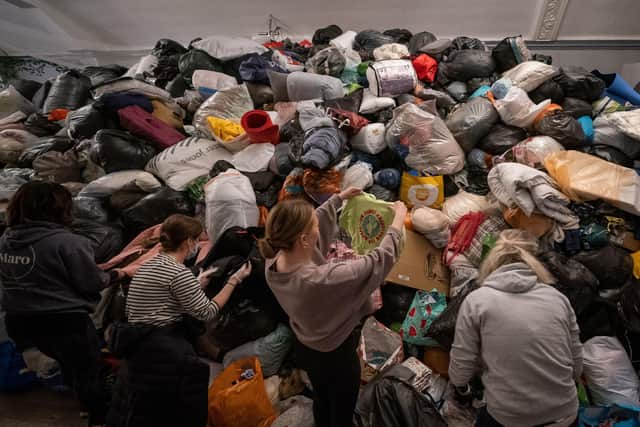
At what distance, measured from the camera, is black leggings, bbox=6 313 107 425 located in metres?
1.59

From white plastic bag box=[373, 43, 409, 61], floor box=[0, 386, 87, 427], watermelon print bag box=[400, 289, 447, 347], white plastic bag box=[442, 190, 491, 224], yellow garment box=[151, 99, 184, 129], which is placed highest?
white plastic bag box=[373, 43, 409, 61]

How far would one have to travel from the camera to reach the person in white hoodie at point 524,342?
45.5 inches

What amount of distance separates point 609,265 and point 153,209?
2843mm

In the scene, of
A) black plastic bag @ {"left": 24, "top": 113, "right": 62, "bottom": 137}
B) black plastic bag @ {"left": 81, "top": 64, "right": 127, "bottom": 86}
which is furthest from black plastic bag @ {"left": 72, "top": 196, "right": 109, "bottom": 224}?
black plastic bag @ {"left": 81, "top": 64, "right": 127, "bottom": 86}

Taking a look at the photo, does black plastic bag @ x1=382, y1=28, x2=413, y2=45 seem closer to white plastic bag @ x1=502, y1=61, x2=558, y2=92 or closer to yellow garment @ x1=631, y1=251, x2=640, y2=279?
white plastic bag @ x1=502, y1=61, x2=558, y2=92

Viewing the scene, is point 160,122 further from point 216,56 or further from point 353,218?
point 353,218

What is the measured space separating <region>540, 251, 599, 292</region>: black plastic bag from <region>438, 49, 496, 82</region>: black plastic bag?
176 centimetres

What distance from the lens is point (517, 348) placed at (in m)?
1.16

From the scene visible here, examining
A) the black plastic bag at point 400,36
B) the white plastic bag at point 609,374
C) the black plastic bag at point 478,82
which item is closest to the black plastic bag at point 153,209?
the black plastic bag at point 478,82

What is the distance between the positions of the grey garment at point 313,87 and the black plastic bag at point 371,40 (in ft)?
3.21

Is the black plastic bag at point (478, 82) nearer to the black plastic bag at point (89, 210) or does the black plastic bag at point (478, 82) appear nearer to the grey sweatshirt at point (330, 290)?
the grey sweatshirt at point (330, 290)

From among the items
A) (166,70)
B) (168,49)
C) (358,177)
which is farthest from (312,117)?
(168,49)

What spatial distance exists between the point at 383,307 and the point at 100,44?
597 centimetres

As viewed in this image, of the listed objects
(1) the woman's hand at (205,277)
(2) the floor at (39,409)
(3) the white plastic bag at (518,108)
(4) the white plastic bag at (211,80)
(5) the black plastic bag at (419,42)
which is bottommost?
(2) the floor at (39,409)
